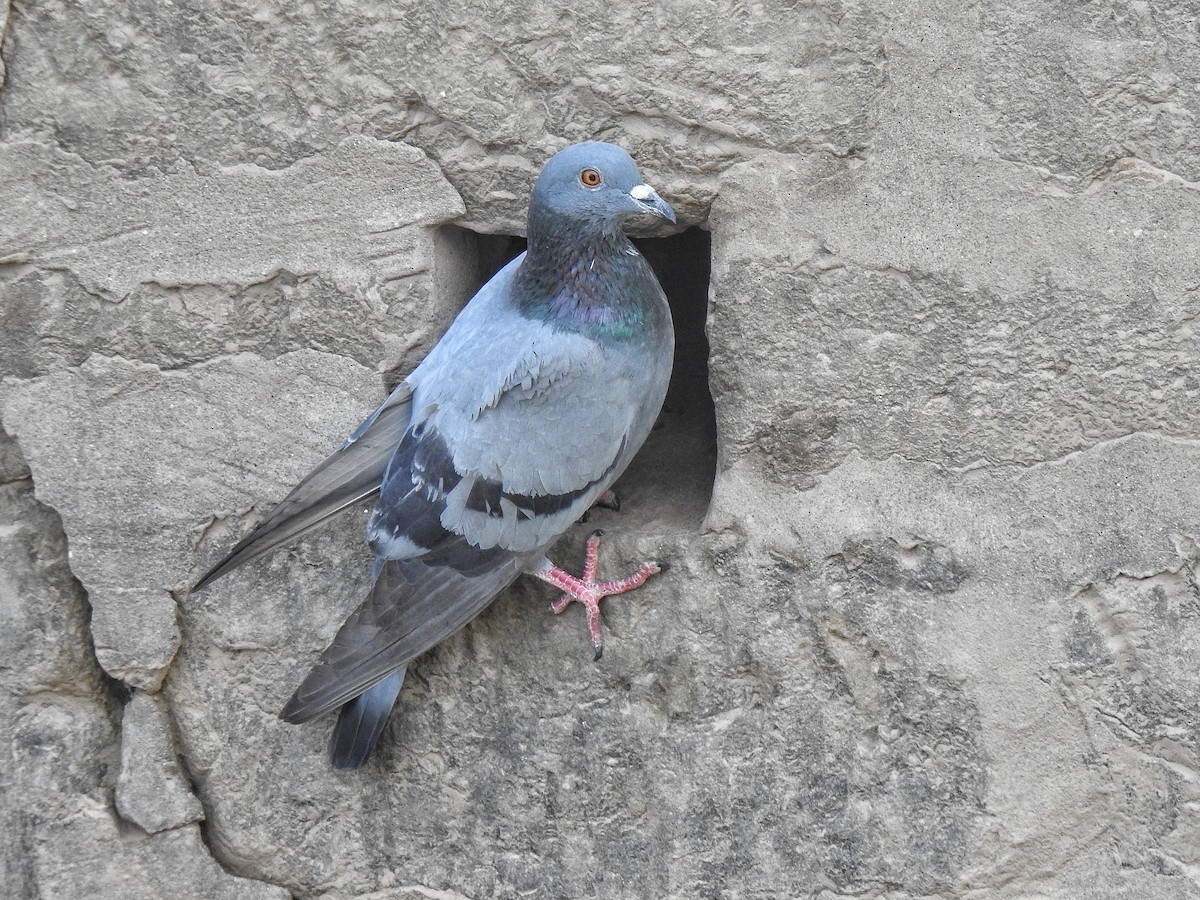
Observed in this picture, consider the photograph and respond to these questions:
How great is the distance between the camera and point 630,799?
2.24 meters

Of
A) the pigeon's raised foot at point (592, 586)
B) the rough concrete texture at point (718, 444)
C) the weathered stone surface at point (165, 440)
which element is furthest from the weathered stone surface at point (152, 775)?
the pigeon's raised foot at point (592, 586)

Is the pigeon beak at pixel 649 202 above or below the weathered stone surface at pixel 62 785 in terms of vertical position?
above

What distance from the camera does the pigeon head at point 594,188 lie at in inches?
78.6

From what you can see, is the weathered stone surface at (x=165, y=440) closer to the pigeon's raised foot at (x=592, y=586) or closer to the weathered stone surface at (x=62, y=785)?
the weathered stone surface at (x=62, y=785)

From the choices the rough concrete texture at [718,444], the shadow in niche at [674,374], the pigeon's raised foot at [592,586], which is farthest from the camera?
the shadow in niche at [674,374]

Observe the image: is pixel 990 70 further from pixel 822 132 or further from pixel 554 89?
pixel 554 89

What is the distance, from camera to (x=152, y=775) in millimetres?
2354

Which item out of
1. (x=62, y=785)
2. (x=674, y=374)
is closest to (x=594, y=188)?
(x=674, y=374)

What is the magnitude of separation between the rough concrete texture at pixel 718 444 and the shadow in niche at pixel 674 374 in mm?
41

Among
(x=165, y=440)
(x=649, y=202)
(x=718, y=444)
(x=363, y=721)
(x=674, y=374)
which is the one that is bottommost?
(x=363, y=721)

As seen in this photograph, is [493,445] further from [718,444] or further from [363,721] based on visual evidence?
[363,721]

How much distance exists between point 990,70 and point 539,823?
62.7 inches

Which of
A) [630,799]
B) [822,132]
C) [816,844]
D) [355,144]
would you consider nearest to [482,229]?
[355,144]

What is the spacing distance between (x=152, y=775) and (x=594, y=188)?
57.4 inches
